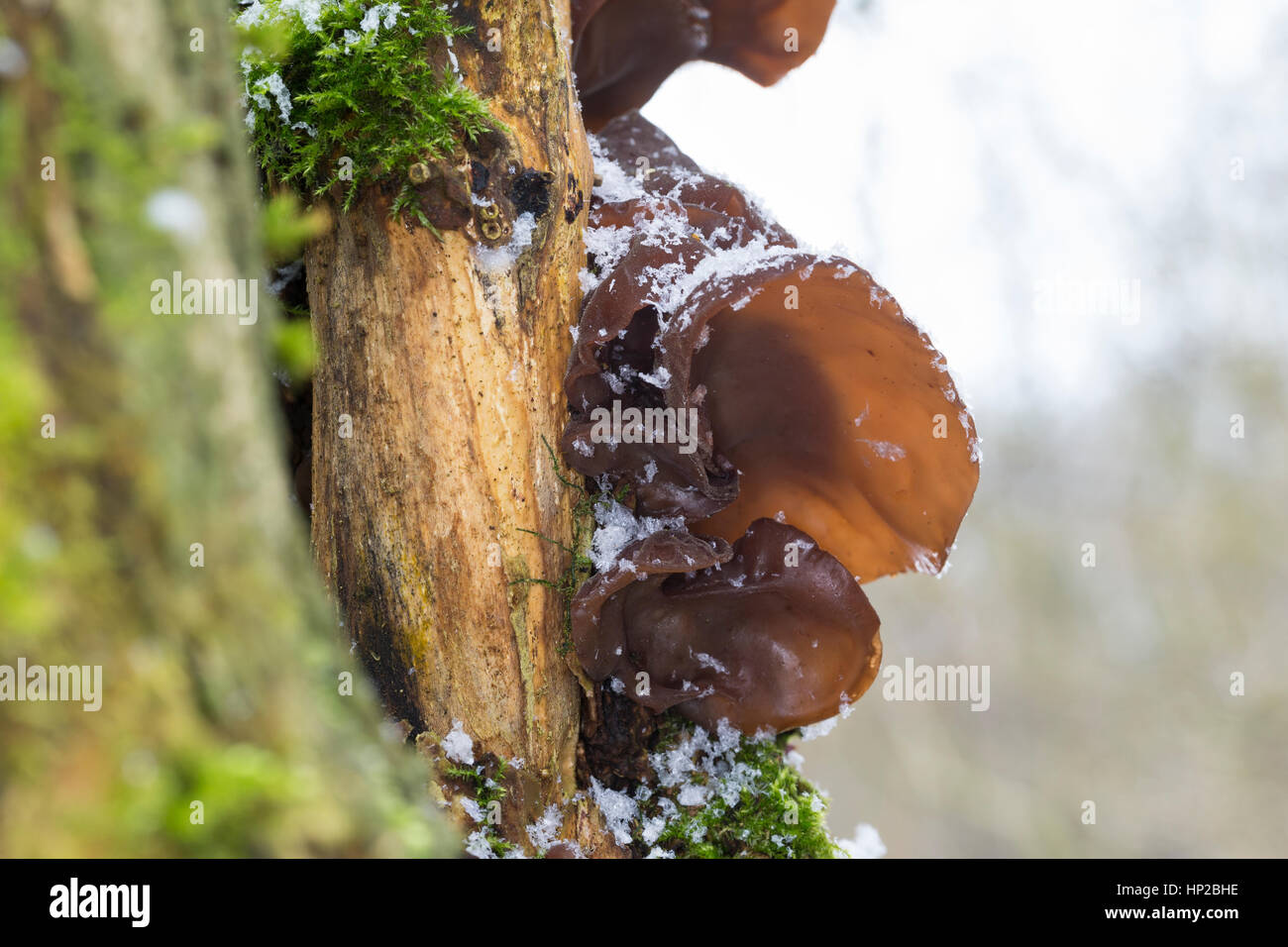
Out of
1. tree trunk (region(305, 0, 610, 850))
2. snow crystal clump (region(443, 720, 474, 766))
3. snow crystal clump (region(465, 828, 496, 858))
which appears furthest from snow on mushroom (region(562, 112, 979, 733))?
snow crystal clump (region(465, 828, 496, 858))

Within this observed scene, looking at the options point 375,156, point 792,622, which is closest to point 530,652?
point 792,622

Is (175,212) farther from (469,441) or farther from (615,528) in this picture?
(615,528)

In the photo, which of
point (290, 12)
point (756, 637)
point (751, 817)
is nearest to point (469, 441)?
point (756, 637)

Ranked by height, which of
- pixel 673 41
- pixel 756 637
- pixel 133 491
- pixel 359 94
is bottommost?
pixel 756 637

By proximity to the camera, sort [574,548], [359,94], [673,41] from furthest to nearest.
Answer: [673,41] → [574,548] → [359,94]

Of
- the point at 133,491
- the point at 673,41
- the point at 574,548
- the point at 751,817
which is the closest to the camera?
the point at 133,491

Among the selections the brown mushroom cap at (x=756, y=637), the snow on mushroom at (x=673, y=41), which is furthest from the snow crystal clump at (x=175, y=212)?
the snow on mushroom at (x=673, y=41)

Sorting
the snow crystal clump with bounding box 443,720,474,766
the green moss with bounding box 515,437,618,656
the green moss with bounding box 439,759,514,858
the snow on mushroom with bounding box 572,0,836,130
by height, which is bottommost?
the green moss with bounding box 439,759,514,858

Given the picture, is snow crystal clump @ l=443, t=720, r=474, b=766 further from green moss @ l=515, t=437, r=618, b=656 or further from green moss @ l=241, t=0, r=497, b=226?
green moss @ l=241, t=0, r=497, b=226
